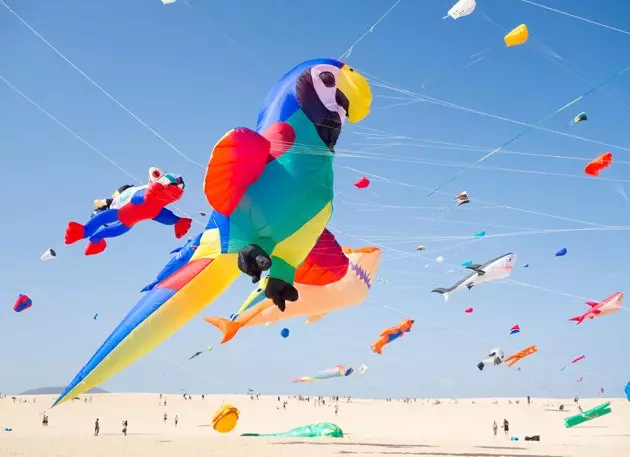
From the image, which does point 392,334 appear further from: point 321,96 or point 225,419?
point 321,96

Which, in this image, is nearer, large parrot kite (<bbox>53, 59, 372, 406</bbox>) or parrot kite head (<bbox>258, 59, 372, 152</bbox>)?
large parrot kite (<bbox>53, 59, 372, 406</bbox>)

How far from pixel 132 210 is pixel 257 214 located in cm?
249

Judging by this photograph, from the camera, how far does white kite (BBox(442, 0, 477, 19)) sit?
6.19m

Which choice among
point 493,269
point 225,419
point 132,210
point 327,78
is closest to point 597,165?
point 493,269

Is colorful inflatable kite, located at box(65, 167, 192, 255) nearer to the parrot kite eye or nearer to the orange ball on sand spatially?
the parrot kite eye

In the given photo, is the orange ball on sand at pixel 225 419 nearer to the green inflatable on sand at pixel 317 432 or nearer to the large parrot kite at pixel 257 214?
the green inflatable on sand at pixel 317 432

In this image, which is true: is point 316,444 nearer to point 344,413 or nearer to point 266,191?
point 266,191

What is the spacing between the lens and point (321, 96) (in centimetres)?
715

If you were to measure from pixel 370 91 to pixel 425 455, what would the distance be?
8337 millimetres

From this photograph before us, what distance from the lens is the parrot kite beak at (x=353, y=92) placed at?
24.2 ft

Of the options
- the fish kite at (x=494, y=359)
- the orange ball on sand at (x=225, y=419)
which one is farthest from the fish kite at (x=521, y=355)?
the orange ball on sand at (x=225, y=419)

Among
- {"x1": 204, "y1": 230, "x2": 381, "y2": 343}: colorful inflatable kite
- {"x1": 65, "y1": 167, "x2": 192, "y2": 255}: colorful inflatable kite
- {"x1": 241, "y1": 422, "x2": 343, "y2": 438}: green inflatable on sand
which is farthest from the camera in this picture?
{"x1": 241, "y1": 422, "x2": 343, "y2": 438}: green inflatable on sand

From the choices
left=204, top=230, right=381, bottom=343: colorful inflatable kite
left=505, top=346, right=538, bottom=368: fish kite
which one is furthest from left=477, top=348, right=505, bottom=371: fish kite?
left=204, top=230, right=381, bottom=343: colorful inflatable kite

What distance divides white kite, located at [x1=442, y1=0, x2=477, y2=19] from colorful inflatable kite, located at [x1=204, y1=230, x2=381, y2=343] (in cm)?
372
